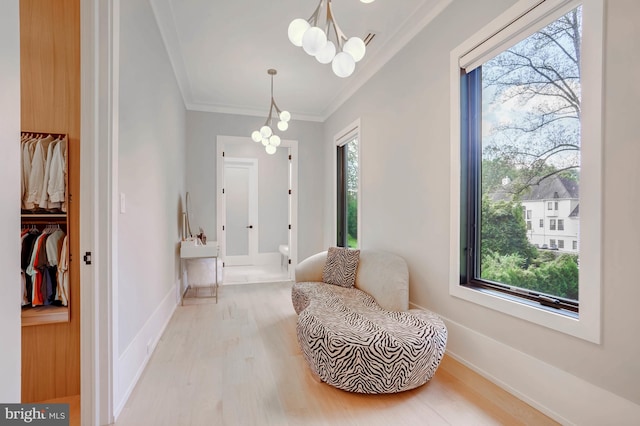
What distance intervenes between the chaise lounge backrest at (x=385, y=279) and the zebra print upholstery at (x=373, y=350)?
0.41 metres

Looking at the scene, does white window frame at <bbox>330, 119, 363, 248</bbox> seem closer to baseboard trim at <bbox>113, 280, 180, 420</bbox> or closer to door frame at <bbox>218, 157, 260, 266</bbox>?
baseboard trim at <bbox>113, 280, 180, 420</bbox>

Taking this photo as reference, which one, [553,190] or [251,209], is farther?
[251,209]

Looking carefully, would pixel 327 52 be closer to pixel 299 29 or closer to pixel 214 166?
pixel 299 29

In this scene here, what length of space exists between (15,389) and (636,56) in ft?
8.51

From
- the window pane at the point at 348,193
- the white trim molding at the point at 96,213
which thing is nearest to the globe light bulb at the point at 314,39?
the white trim molding at the point at 96,213

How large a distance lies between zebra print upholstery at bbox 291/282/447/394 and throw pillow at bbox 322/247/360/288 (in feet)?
3.45

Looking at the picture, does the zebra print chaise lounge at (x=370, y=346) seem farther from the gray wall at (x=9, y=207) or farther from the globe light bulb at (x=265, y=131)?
the globe light bulb at (x=265, y=131)

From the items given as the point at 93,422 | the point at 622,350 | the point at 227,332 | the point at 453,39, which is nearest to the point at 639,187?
the point at 622,350

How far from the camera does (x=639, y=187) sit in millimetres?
1321

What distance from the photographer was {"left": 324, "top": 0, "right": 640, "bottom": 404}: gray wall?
1.36m

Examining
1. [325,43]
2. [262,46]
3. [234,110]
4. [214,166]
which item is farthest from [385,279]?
[234,110]

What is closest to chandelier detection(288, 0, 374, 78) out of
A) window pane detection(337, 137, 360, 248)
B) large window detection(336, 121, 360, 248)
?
large window detection(336, 121, 360, 248)

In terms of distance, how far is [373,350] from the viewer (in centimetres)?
179

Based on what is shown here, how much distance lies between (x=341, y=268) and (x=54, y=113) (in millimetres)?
2667
